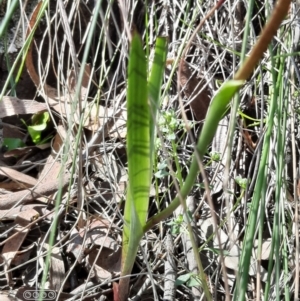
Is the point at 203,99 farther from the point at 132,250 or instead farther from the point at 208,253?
the point at 132,250

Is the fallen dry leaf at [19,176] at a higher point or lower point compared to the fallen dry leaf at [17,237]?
higher

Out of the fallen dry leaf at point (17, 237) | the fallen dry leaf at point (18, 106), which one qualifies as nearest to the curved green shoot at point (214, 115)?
the fallen dry leaf at point (17, 237)

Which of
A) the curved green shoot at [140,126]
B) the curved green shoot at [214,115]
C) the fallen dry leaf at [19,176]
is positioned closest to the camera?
the curved green shoot at [214,115]

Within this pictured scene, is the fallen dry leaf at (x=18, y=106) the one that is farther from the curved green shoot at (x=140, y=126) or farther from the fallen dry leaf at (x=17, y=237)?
the curved green shoot at (x=140, y=126)

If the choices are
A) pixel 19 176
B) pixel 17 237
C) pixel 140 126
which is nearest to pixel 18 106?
pixel 19 176

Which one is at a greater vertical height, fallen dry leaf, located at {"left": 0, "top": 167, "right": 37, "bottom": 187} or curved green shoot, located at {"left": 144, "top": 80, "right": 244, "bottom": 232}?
curved green shoot, located at {"left": 144, "top": 80, "right": 244, "bottom": 232}

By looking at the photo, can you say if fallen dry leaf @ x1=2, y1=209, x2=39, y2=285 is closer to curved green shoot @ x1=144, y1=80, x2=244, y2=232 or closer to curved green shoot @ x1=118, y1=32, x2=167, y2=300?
curved green shoot @ x1=118, y1=32, x2=167, y2=300

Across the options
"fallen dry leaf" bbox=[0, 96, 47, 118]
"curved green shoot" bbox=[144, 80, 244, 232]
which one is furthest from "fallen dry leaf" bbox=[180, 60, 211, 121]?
"curved green shoot" bbox=[144, 80, 244, 232]

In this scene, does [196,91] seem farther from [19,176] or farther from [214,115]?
[214,115]

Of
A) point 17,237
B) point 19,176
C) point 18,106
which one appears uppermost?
point 18,106

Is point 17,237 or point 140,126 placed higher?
point 140,126

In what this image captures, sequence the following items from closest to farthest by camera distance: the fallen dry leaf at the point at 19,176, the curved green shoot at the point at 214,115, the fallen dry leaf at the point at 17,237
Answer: the curved green shoot at the point at 214,115 < the fallen dry leaf at the point at 17,237 < the fallen dry leaf at the point at 19,176

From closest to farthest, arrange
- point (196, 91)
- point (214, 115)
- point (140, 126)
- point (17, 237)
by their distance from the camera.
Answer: point (214, 115), point (140, 126), point (17, 237), point (196, 91)

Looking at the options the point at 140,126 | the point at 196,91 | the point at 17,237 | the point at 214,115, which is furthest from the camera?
the point at 196,91
